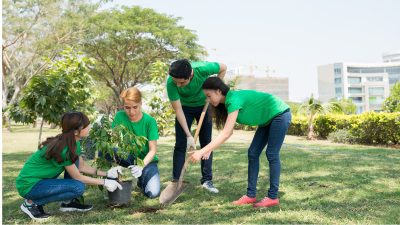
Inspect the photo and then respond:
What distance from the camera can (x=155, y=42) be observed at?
960 inches

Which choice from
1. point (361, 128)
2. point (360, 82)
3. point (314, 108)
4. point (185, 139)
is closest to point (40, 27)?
point (314, 108)

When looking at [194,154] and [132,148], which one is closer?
[194,154]

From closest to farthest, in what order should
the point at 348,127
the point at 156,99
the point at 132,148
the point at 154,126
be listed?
1. the point at 132,148
2. the point at 154,126
3. the point at 156,99
4. the point at 348,127

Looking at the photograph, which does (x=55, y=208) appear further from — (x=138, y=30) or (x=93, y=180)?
(x=138, y=30)

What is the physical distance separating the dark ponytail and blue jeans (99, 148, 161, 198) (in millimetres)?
790

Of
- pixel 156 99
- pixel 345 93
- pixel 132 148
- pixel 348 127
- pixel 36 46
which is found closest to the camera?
pixel 132 148

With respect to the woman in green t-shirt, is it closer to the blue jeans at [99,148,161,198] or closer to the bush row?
the blue jeans at [99,148,161,198]

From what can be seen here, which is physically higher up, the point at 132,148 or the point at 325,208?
the point at 132,148

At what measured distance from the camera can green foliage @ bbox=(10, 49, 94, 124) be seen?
26.2 feet

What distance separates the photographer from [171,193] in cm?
418

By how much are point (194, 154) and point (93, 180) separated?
2.88 feet

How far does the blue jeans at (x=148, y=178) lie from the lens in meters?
4.16

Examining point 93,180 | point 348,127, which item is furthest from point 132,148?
point 348,127

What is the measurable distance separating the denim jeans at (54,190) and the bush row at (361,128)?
10.3m
